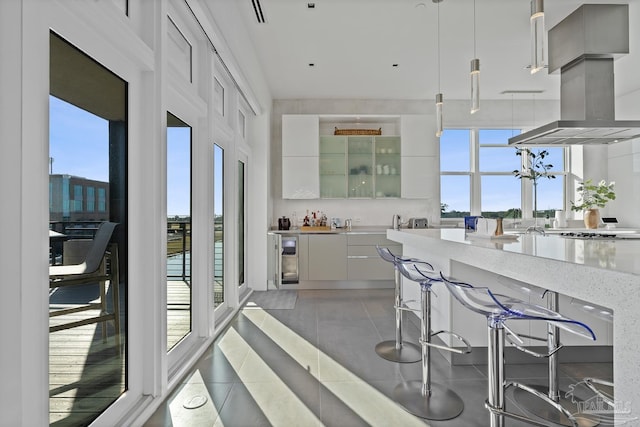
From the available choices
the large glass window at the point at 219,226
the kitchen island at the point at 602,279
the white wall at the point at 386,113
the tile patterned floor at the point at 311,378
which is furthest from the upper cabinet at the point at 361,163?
the kitchen island at the point at 602,279

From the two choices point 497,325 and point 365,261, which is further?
point 365,261

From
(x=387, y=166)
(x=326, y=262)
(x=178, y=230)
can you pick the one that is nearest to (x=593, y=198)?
(x=387, y=166)

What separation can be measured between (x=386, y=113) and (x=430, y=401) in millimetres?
4853

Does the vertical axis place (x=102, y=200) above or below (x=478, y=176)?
below

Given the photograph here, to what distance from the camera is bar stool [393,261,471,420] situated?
2.01 metres

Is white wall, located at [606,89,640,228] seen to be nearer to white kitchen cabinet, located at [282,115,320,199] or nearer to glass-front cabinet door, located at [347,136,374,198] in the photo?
glass-front cabinet door, located at [347,136,374,198]

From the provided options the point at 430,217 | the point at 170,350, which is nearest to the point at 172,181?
the point at 170,350

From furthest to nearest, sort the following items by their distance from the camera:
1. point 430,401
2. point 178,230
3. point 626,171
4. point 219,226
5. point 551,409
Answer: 1. point 626,171
2. point 219,226
3. point 178,230
4. point 430,401
5. point 551,409

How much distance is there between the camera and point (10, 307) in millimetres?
1146

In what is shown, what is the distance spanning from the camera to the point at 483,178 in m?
6.21

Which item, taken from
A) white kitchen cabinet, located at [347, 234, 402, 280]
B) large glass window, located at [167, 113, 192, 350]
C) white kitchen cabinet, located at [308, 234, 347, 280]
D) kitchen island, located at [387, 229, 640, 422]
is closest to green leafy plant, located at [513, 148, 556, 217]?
white kitchen cabinet, located at [347, 234, 402, 280]

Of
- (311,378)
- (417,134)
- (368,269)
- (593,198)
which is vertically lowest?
(311,378)

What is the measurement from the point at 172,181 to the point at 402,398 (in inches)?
85.8

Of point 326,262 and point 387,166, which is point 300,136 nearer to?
point 387,166
